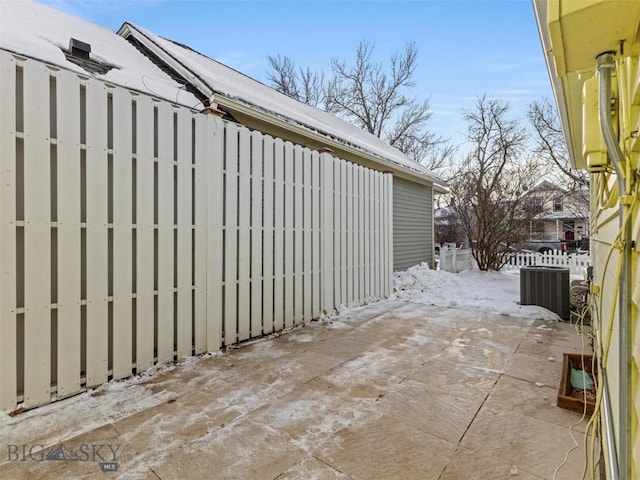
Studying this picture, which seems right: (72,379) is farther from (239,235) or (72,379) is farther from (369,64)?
(369,64)

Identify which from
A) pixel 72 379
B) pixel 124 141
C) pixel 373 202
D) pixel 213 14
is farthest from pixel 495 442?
pixel 213 14

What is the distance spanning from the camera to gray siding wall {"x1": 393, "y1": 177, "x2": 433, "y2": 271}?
9.22 m

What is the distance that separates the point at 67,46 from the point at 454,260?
10766 millimetres

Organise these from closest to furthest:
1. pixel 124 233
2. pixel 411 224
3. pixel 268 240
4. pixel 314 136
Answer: pixel 124 233 → pixel 268 240 → pixel 314 136 → pixel 411 224

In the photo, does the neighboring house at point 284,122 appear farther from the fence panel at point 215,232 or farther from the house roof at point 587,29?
the house roof at point 587,29

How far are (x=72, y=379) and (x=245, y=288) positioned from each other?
1.88 metres

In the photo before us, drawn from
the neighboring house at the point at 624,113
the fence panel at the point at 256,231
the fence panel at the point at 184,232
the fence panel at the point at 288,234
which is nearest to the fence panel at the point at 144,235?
the fence panel at the point at 184,232

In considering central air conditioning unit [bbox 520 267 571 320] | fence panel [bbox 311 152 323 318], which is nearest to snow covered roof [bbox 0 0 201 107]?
fence panel [bbox 311 152 323 318]

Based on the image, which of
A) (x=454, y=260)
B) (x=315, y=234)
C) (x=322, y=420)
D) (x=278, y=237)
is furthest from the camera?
(x=454, y=260)

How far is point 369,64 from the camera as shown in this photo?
18406 millimetres

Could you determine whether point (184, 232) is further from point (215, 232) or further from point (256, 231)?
point (256, 231)

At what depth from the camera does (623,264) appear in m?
1.06

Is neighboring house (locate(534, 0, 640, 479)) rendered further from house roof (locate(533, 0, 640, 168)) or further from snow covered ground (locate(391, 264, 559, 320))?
snow covered ground (locate(391, 264, 559, 320))

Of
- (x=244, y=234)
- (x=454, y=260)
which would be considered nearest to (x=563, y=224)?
(x=454, y=260)
